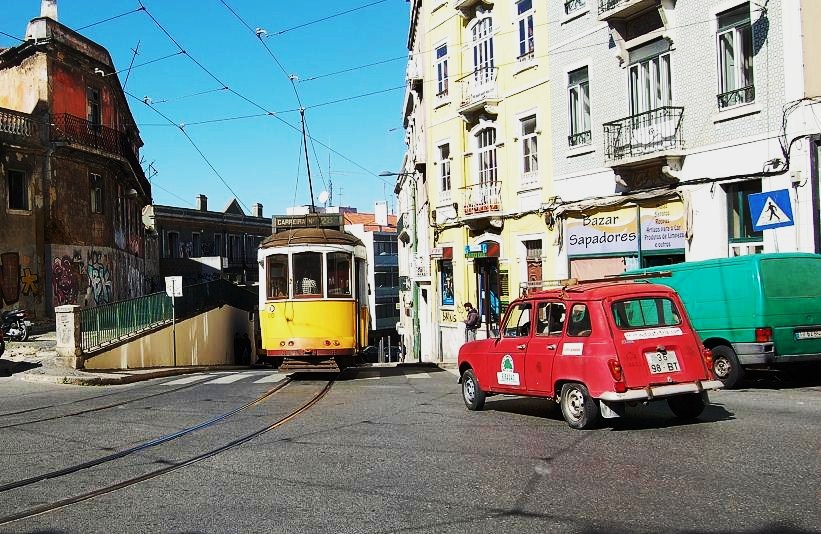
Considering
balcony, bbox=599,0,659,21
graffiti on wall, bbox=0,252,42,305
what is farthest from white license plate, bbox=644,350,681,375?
graffiti on wall, bbox=0,252,42,305

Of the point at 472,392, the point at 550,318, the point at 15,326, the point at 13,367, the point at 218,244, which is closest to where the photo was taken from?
the point at 550,318

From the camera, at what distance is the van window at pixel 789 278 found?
12.9 metres

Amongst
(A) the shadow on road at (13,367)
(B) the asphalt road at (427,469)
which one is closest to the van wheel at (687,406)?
(B) the asphalt road at (427,469)

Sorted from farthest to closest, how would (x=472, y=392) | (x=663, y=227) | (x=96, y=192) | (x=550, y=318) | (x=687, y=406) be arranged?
(x=96, y=192) → (x=663, y=227) → (x=472, y=392) → (x=550, y=318) → (x=687, y=406)

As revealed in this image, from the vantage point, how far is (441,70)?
3053 cm

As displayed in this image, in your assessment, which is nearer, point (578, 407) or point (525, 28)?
point (578, 407)

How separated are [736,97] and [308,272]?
32.2ft

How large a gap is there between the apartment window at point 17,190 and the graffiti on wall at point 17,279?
172cm

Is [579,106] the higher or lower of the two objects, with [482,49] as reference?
Answer: lower

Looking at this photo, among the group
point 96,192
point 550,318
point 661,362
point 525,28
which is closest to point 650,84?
point 525,28

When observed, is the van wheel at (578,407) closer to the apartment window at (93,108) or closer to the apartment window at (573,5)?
the apartment window at (573,5)

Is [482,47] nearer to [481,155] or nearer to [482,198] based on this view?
[481,155]

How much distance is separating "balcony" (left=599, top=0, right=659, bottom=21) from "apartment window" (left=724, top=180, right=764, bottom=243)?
4.79 metres

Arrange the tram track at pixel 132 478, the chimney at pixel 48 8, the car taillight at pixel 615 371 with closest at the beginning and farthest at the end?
the tram track at pixel 132 478, the car taillight at pixel 615 371, the chimney at pixel 48 8
